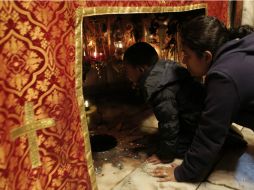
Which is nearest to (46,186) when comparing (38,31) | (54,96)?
(54,96)

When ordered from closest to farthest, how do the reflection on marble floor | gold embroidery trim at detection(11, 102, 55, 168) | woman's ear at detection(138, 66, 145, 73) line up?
gold embroidery trim at detection(11, 102, 55, 168) → the reflection on marble floor → woman's ear at detection(138, 66, 145, 73)

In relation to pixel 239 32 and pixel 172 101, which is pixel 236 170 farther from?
pixel 239 32

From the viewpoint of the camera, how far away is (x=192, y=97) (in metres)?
1.43

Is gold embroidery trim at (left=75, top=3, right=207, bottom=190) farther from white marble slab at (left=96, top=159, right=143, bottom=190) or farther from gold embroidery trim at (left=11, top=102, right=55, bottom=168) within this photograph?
white marble slab at (left=96, top=159, right=143, bottom=190)

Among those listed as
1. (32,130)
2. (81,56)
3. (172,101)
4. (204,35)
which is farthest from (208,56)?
(32,130)

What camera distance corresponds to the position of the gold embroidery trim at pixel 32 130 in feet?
2.66

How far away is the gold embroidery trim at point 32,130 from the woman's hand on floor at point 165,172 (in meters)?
0.64

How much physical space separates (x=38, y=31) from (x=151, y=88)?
68cm

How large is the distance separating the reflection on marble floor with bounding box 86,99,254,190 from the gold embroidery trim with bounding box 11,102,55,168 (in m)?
0.51

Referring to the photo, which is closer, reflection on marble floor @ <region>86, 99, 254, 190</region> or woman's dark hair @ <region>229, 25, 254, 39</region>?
reflection on marble floor @ <region>86, 99, 254, 190</region>

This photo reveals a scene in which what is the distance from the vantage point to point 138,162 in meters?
1.49

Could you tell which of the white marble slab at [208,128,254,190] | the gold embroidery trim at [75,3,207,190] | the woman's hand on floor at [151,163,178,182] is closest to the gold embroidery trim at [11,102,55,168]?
the gold embroidery trim at [75,3,207,190]

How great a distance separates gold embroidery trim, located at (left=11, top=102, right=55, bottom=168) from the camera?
81 centimetres

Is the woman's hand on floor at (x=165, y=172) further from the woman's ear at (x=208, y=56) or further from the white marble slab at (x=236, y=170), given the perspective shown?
the woman's ear at (x=208, y=56)
